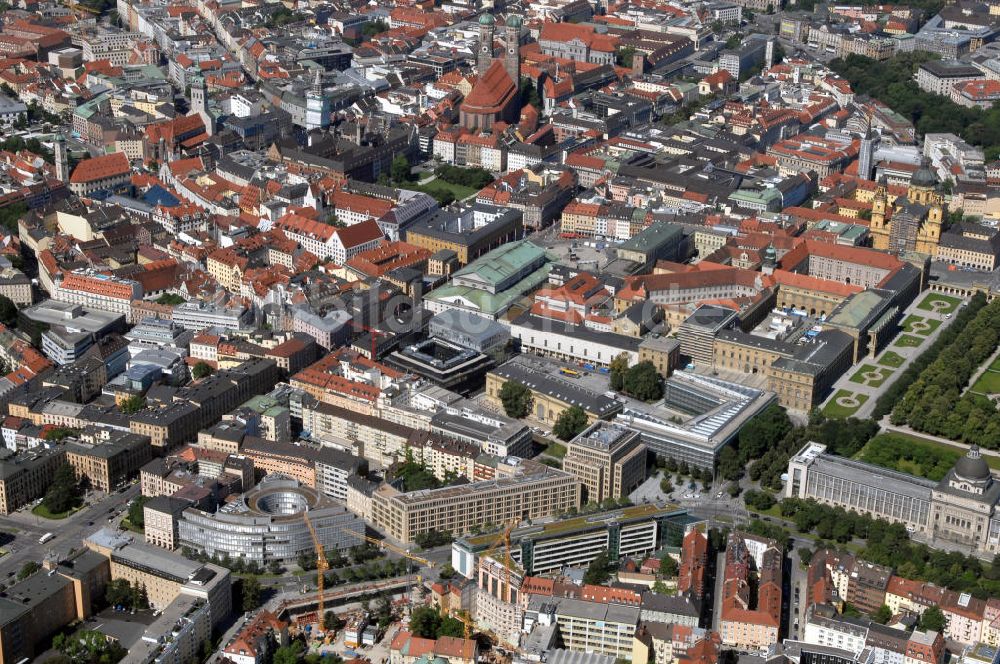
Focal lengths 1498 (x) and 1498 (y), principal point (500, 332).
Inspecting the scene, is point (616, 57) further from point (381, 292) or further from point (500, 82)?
point (381, 292)

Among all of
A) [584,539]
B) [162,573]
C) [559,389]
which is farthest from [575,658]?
[559,389]

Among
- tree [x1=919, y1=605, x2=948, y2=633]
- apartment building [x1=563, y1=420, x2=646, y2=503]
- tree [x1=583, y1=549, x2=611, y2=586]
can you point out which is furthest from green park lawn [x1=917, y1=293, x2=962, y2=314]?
tree [x1=583, y1=549, x2=611, y2=586]

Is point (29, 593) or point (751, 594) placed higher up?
point (29, 593)

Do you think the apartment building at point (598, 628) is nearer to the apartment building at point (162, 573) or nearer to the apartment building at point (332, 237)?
the apartment building at point (162, 573)

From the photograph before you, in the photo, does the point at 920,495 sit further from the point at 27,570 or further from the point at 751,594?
the point at 27,570

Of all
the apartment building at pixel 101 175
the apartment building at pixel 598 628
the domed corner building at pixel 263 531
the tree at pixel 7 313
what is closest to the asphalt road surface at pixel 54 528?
the domed corner building at pixel 263 531

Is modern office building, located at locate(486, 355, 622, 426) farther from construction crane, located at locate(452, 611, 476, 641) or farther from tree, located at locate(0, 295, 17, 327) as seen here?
tree, located at locate(0, 295, 17, 327)
